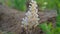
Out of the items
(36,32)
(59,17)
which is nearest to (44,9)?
(36,32)

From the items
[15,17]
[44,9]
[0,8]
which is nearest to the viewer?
[15,17]

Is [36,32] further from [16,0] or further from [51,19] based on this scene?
[16,0]

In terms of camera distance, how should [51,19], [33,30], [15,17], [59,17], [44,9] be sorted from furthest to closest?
[44,9], [15,17], [51,19], [33,30], [59,17]

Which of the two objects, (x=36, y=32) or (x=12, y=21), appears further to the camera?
(x=12, y=21)

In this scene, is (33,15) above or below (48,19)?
above

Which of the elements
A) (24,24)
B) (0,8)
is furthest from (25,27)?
(0,8)

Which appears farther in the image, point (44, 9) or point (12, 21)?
point (44, 9)

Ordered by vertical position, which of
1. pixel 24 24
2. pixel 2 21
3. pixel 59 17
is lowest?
pixel 2 21

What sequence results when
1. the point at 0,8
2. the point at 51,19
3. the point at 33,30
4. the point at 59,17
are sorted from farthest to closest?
1. the point at 0,8
2. the point at 51,19
3. the point at 33,30
4. the point at 59,17

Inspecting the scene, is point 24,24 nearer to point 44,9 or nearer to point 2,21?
point 2,21
